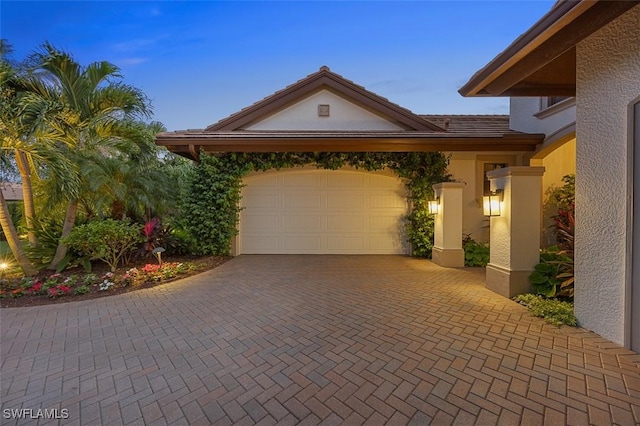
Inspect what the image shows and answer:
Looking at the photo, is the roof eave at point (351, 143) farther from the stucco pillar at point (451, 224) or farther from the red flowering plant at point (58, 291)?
the red flowering plant at point (58, 291)

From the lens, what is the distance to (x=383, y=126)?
29.8 feet

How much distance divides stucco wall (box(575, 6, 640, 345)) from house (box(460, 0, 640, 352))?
0.01 meters

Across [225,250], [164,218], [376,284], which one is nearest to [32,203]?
[164,218]

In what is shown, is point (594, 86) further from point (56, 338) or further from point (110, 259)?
point (110, 259)

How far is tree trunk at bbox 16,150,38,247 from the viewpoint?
589cm

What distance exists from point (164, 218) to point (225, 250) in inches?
84.3

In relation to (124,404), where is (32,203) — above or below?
above

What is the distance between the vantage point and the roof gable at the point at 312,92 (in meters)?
8.74

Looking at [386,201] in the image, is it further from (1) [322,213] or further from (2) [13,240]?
(2) [13,240]

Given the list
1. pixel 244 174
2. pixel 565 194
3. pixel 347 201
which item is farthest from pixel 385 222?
pixel 565 194

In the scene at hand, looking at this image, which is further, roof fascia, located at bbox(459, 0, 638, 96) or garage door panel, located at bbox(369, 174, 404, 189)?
garage door panel, located at bbox(369, 174, 404, 189)

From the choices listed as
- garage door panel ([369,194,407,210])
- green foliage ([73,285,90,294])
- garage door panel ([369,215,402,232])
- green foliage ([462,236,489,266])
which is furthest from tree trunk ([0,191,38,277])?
green foliage ([462,236,489,266])

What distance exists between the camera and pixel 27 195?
248 inches

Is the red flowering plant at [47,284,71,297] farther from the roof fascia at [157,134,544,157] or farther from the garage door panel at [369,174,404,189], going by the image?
the garage door panel at [369,174,404,189]
